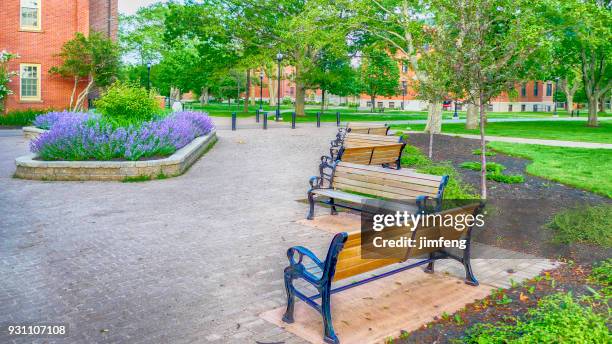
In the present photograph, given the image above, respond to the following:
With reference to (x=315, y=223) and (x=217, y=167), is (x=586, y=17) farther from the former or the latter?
(x=315, y=223)

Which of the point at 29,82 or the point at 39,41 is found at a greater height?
the point at 39,41

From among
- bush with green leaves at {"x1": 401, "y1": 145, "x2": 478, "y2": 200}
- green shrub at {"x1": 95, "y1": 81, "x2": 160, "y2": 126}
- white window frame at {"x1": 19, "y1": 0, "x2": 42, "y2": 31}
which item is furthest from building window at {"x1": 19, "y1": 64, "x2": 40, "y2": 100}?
bush with green leaves at {"x1": 401, "y1": 145, "x2": 478, "y2": 200}

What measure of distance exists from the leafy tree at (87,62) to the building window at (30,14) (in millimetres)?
2170

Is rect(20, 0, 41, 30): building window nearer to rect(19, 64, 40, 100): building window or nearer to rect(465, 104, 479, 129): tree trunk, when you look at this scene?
rect(19, 64, 40, 100): building window

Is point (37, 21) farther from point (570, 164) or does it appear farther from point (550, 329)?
point (550, 329)

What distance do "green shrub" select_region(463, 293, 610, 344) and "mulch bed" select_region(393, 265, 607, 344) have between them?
0.17m

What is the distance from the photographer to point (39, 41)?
1284 inches

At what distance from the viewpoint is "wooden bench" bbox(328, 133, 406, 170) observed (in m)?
10.8

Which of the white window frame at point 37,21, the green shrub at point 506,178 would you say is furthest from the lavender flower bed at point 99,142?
the white window frame at point 37,21

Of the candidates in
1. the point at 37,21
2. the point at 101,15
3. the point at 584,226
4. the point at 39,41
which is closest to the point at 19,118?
the point at 39,41

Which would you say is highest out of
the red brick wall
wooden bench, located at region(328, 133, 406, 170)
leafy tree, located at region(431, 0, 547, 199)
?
the red brick wall

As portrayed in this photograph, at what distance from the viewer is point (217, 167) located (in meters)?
14.7

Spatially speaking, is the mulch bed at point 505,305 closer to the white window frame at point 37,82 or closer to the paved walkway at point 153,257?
the paved walkway at point 153,257

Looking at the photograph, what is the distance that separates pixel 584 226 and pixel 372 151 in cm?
464
